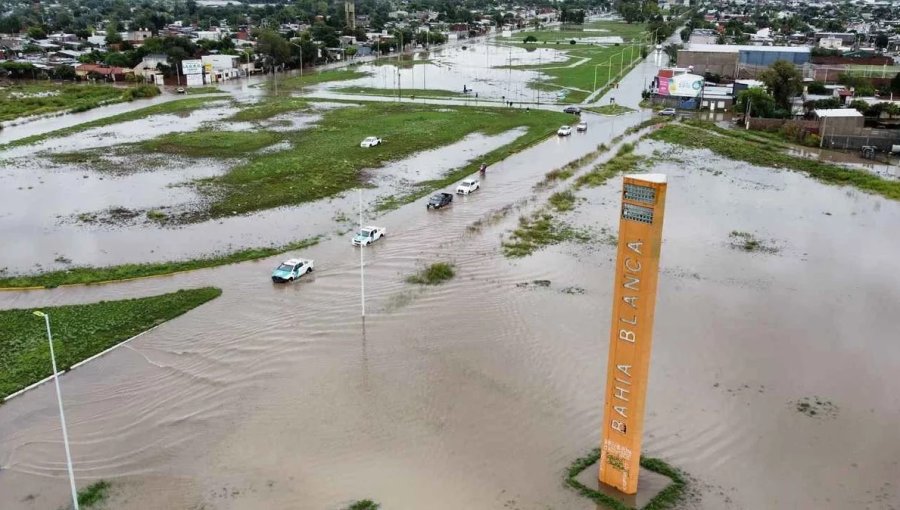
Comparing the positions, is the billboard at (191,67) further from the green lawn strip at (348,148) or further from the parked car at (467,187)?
the parked car at (467,187)

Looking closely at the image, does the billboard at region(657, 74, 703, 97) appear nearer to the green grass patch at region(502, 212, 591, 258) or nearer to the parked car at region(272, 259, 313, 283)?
the green grass patch at region(502, 212, 591, 258)

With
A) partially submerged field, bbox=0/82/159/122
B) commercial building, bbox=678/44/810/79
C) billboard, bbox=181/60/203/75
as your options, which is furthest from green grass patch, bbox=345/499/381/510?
billboard, bbox=181/60/203/75

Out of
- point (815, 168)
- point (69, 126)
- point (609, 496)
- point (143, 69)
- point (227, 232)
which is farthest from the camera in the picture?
point (143, 69)

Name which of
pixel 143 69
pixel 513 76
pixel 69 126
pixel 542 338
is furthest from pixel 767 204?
pixel 143 69

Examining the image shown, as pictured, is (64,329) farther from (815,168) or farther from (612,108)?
(612,108)

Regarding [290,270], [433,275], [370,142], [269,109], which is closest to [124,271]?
[290,270]
